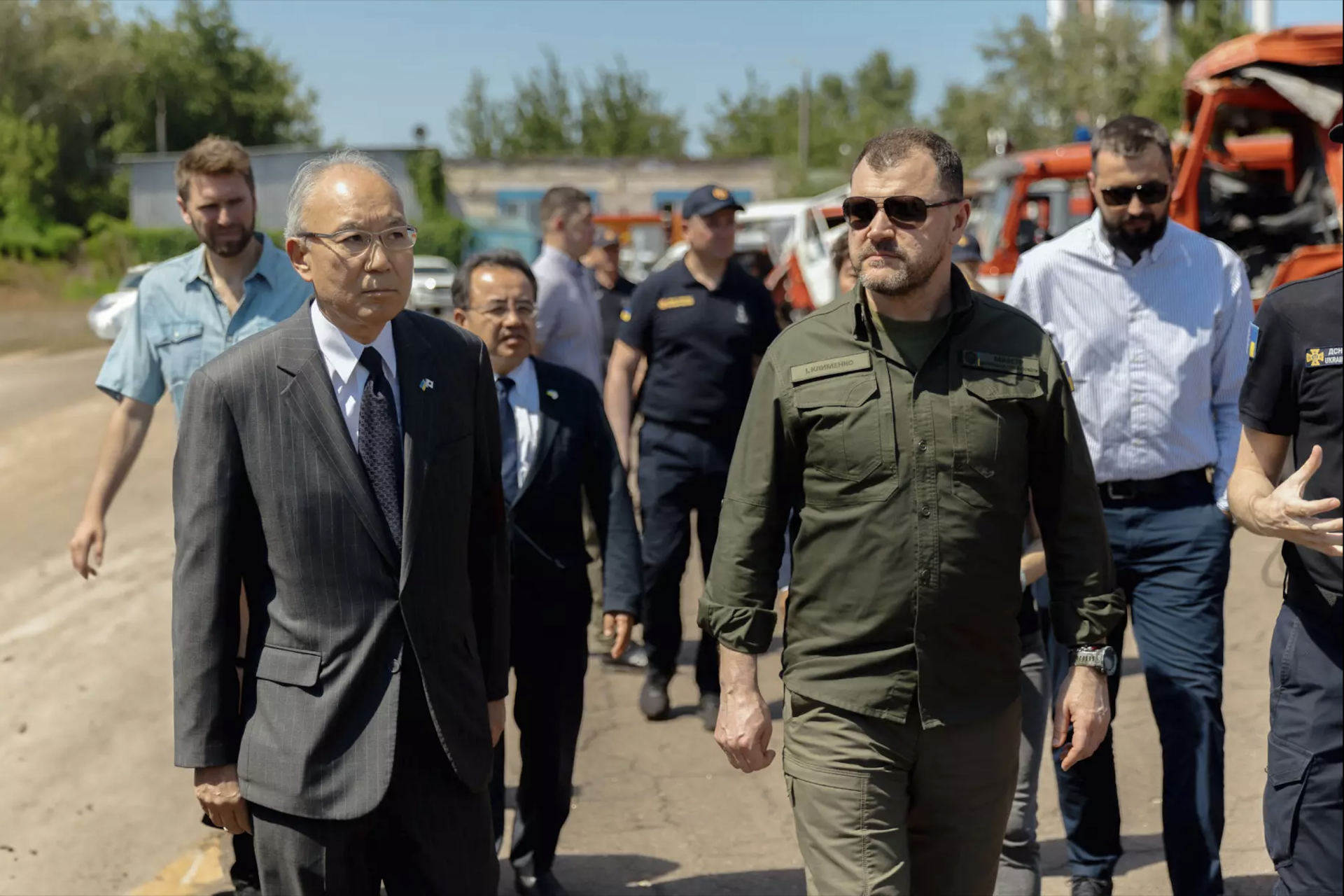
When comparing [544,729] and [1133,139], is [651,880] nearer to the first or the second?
[544,729]

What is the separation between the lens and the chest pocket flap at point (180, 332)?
489 centimetres

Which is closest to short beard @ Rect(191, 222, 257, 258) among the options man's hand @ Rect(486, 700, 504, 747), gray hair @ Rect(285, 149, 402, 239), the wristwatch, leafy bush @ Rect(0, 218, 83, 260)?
gray hair @ Rect(285, 149, 402, 239)

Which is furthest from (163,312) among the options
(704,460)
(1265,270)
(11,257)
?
(11,257)

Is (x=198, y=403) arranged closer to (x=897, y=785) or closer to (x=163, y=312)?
(x=897, y=785)

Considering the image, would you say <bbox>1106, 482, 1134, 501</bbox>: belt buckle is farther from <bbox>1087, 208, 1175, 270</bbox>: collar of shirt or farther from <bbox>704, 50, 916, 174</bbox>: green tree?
<bbox>704, 50, 916, 174</bbox>: green tree

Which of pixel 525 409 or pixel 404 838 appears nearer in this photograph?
pixel 404 838

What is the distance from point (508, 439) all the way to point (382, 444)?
5.28 feet

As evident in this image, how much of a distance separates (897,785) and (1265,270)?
1084 cm

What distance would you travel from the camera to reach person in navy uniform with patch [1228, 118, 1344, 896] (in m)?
2.76

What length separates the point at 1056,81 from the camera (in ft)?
126

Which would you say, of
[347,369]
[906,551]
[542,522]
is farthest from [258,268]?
[906,551]

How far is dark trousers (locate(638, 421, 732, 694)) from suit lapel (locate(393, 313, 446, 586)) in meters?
3.39

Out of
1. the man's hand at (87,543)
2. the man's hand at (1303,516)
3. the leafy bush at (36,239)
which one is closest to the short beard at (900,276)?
the man's hand at (1303,516)

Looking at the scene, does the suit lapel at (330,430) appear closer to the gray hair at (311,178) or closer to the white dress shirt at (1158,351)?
the gray hair at (311,178)
